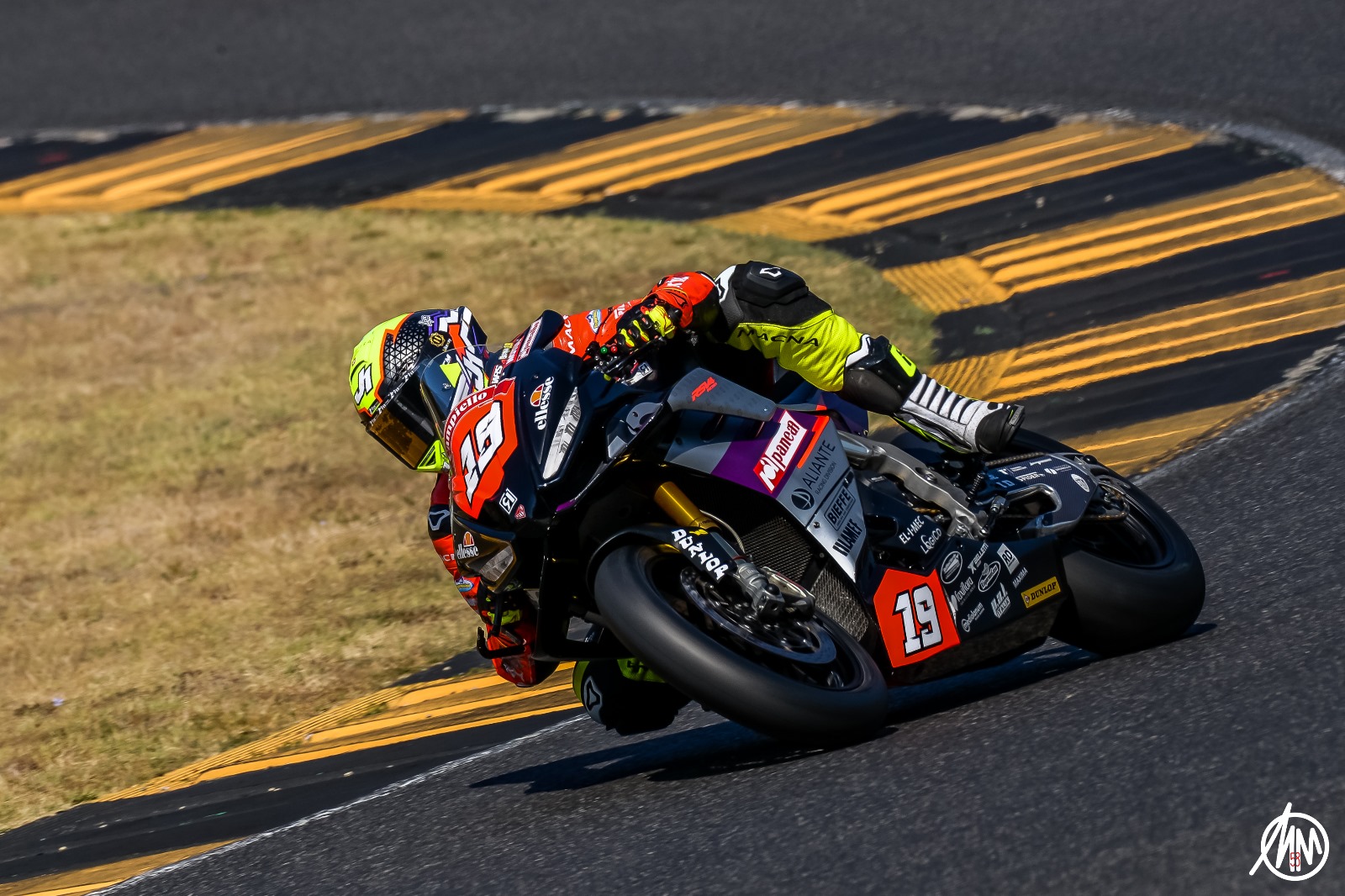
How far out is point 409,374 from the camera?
4.91 m

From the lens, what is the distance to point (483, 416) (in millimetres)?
4375

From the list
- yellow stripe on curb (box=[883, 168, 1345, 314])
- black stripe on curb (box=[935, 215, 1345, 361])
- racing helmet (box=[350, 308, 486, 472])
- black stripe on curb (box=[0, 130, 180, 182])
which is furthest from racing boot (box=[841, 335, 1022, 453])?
black stripe on curb (box=[0, 130, 180, 182])

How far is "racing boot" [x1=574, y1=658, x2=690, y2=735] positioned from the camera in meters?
4.98

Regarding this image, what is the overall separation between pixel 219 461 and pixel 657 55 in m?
5.93

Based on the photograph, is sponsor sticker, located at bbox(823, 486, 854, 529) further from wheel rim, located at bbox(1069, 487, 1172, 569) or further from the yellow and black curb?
the yellow and black curb

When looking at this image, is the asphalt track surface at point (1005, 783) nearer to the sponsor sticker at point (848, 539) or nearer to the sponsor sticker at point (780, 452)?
the sponsor sticker at point (848, 539)

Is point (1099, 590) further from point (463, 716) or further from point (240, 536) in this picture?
point (240, 536)

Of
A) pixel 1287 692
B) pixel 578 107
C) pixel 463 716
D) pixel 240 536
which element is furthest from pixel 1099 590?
pixel 578 107

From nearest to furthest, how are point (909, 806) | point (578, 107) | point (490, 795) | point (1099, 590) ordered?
point (909, 806) → point (1099, 590) → point (490, 795) → point (578, 107)

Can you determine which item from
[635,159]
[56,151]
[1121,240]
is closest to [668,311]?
[1121,240]

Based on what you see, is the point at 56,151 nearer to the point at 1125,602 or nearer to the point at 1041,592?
the point at 1041,592

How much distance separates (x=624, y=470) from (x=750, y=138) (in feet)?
26.9

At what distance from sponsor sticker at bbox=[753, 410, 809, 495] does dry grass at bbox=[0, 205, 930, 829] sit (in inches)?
110
